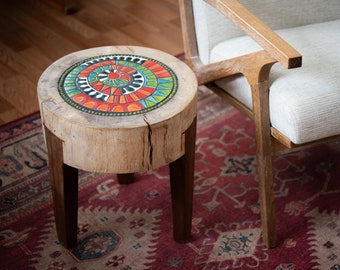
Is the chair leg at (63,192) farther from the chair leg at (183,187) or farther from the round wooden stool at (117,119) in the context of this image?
the chair leg at (183,187)

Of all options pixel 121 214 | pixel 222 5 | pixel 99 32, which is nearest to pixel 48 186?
pixel 121 214

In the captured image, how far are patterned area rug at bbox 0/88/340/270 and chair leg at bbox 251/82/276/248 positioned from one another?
0.07m

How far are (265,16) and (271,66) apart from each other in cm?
38

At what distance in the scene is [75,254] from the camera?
5.27ft

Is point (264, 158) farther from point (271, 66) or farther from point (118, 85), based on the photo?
point (118, 85)

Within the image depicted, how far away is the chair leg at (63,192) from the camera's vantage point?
4.65 ft

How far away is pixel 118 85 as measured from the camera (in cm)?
145

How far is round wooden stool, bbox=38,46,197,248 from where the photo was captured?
52.4 inches

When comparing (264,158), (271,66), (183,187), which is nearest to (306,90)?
(271,66)

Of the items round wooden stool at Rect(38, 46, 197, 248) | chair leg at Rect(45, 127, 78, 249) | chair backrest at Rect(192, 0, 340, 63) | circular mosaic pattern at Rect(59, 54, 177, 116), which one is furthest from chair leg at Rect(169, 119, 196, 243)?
chair backrest at Rect(192, 0, 340, 63)

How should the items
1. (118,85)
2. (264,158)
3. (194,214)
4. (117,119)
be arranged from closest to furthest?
(117,119) < (118,85) < (264,158) < (194,214)

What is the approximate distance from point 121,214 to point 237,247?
1.13 ft

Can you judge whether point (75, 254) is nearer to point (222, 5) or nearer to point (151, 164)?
point (151, 164)

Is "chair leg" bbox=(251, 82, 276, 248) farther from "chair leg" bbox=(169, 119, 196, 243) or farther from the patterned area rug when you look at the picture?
"chair leg" bbox=(169, 119, 196, 243)
